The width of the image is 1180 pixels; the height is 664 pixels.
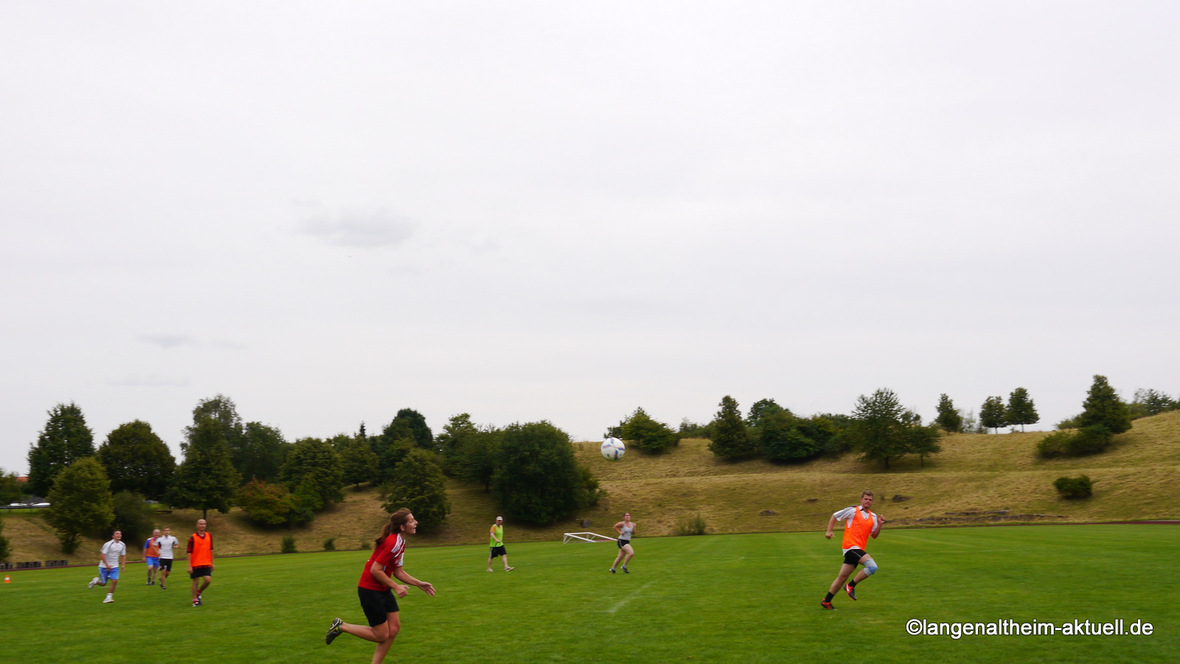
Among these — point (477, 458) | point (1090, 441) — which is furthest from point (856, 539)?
point (1090, 441)

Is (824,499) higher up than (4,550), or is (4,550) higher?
(4,550)

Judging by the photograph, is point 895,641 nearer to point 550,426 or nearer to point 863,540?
point 863,540

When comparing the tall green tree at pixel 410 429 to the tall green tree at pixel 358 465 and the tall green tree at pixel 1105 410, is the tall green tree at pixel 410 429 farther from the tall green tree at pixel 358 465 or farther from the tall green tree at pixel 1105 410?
the tall green tree at pixel 1105 410

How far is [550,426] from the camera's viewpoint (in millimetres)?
79000

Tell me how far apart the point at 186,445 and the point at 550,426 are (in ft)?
216

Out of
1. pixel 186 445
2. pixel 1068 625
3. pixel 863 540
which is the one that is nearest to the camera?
pixel 1068 625

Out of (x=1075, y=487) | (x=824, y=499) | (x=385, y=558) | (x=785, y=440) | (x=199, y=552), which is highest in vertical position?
(x=385, y=558)

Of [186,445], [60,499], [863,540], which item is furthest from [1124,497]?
[186,445]

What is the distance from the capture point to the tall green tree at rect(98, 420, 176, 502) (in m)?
77.4

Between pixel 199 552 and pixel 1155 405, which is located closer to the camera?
pixel 199 552

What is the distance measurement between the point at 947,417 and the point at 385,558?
109 m

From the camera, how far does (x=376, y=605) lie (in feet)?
32.5

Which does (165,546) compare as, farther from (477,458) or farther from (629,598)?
(477,458)

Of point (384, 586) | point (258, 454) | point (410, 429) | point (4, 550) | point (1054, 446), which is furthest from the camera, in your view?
point (410, 429)
